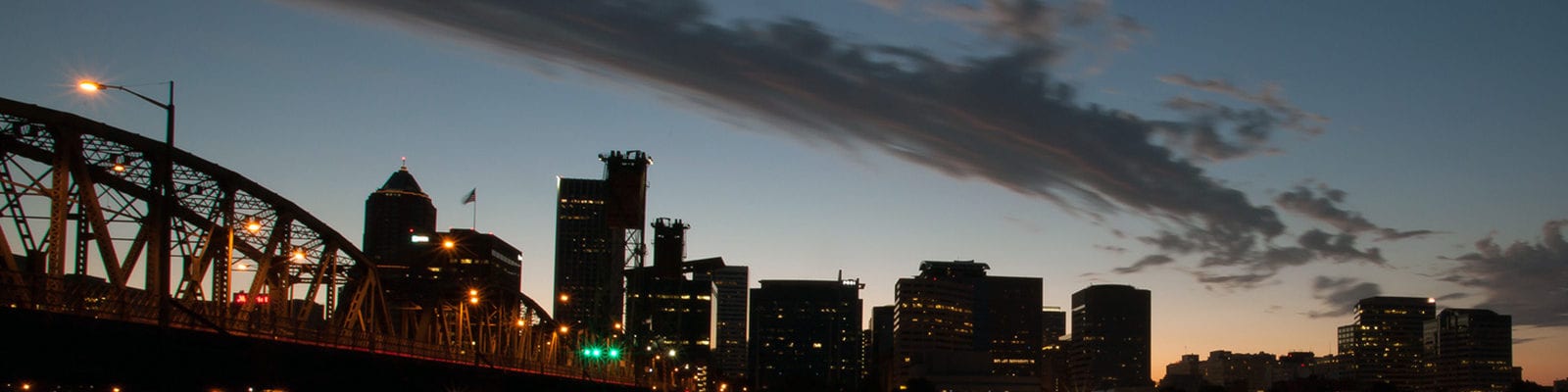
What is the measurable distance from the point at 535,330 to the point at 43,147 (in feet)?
345

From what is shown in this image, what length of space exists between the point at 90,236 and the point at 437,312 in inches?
2235

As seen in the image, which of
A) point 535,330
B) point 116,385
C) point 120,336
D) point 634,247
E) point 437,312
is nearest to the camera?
point 120,336

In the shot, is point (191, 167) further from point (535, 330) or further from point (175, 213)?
point (535, 330)

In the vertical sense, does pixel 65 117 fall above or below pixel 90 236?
above

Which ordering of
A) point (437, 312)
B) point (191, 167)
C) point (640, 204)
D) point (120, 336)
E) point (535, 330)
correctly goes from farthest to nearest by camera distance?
point (535, 330) → point (640, 204) → point (437, 312) → point (191, 167) → point (120, 336)

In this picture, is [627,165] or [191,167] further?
[627,165]

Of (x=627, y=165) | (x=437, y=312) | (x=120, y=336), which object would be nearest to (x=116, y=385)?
(x=120, y=336)

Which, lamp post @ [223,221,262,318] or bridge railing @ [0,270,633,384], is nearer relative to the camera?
bridge railing @ [0,270,633,384]

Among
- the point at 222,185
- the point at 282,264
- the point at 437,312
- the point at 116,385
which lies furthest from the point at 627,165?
the point at 116,385

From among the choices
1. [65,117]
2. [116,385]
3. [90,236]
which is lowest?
[116,385]

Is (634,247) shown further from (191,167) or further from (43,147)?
Answer: (43,147)

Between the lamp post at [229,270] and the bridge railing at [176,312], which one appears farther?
the lamp post at [229,270]

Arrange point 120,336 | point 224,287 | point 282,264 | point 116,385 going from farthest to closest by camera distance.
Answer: point 282,264 < point 224,287 < point 116,385 < point 120,336

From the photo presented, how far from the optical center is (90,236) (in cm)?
6322
